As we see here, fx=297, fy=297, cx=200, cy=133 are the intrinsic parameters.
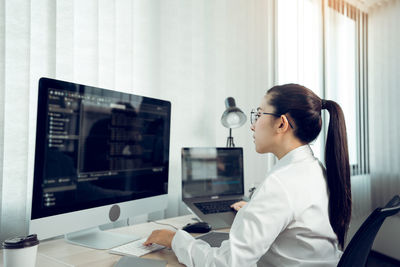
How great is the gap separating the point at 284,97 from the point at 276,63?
1463 mm

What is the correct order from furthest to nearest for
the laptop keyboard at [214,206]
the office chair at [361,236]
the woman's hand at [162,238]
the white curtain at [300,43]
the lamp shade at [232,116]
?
the white curtain at [300,43] → the lamp shade at [232,116] → the laptop keyboard at [214,206] → the woman's hand at [162,238] → the office chair at [361,236]

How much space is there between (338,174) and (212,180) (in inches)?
31.5

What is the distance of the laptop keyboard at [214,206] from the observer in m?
1.47

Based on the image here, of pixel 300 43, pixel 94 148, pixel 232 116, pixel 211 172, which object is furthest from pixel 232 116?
pixel 300 43

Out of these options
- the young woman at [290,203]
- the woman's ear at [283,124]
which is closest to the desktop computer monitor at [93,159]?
the young woman at [290,203]

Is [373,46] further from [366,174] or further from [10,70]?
[10,70]

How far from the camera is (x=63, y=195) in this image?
938mm

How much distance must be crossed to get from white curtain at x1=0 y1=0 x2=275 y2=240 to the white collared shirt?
2.51ft

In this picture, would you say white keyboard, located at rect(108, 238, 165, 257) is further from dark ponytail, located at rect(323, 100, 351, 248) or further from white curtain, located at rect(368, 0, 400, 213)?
white curtain, located at rect(368, 0, 400, 213)

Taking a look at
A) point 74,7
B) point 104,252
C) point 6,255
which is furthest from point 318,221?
point 74,7

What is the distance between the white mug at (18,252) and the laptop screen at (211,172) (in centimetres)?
90

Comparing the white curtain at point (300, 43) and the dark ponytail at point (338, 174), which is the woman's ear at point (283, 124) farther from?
the white curtain at point (300, 43)

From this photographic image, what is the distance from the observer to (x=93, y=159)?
1.03 metres

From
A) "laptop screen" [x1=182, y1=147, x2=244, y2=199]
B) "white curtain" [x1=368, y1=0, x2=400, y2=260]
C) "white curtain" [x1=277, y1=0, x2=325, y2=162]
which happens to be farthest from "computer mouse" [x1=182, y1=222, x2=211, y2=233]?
"white curtain" [x1=368, y1=0, x2=400, y2=260]
